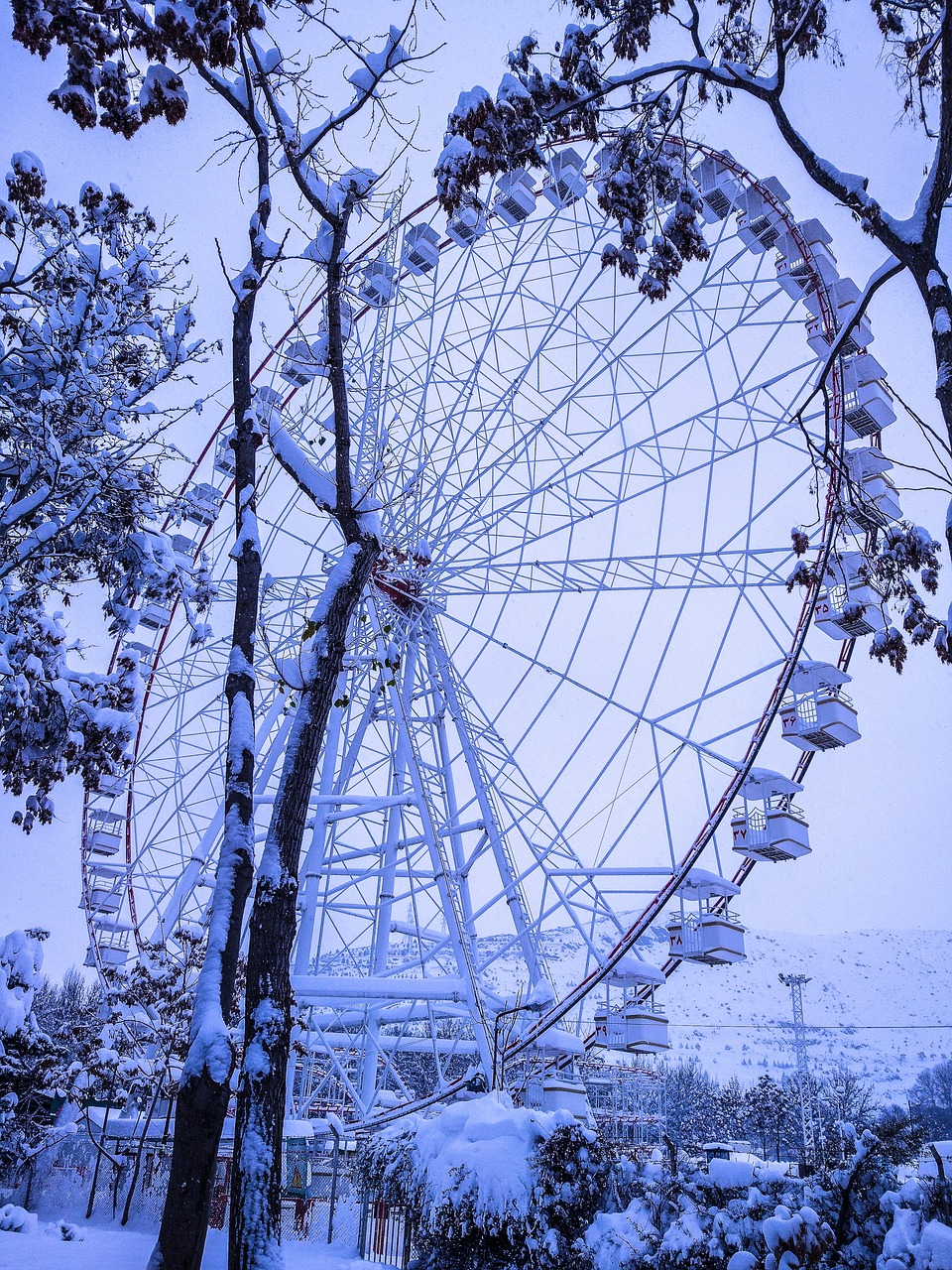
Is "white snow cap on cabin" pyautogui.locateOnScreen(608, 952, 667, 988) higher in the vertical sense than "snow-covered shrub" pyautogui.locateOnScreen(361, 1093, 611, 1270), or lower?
higher

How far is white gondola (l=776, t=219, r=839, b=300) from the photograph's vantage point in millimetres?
15875

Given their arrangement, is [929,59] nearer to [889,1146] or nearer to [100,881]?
[889,1146]

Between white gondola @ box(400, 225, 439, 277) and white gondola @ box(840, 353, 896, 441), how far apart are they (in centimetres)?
708

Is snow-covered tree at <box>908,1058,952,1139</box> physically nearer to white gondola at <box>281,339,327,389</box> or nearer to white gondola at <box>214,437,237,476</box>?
white gondola at <box>214,437,237,476</box>

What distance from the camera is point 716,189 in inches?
637

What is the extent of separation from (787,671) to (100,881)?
15.0m

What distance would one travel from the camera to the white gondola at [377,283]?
16859 millimetres

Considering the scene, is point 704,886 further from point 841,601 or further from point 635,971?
point 841,601

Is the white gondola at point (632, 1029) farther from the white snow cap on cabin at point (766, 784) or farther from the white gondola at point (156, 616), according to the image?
the white gondola at point (156, 616)

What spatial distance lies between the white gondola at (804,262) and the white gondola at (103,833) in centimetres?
1567

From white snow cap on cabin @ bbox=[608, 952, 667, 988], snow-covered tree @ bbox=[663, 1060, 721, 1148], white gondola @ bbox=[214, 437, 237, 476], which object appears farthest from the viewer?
snow-covered tree @ bbox=[663, 1060, 721, 1148]

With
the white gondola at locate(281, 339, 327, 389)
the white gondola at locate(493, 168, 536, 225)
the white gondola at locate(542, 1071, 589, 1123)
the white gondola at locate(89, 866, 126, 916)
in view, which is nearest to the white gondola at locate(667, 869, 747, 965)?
the white gondola at locate(542, 1071, 589, 1123)

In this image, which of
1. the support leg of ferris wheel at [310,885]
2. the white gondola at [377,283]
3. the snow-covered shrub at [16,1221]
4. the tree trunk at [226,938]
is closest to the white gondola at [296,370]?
the white gondola at [377,283]

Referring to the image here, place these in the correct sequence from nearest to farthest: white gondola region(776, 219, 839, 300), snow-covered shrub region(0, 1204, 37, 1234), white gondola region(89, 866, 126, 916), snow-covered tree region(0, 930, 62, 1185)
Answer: snow-covered tree region(0, 930, 62, 1185) < snow-covered shrub region(0, 1204, 37, 1234) < white gondola region(776, 219, 839, 300) < white gondola region(89, 866, 126, 916)
